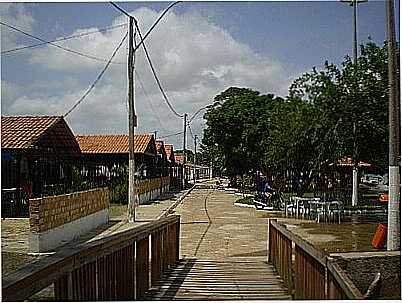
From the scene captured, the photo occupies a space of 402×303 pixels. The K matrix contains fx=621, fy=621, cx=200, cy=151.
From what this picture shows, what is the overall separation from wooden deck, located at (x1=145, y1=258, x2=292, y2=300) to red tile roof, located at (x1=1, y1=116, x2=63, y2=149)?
9365 mm

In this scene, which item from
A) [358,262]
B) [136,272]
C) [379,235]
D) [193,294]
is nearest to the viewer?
[136,272]

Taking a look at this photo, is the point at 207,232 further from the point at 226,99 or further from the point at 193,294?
the point at 226,99

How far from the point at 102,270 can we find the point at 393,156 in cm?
641

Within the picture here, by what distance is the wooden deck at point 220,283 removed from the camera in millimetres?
5676

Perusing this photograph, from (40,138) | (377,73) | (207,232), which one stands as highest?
(377,73)

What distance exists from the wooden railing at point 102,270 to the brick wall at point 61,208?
336 cm

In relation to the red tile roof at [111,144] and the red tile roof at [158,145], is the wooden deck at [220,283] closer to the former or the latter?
the red tile roof at [111,144]

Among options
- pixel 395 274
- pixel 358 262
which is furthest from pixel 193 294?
pixel 395 274

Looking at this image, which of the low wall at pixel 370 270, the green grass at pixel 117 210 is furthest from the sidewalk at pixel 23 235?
the low wall at pixel 370 270

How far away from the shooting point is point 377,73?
16781mm

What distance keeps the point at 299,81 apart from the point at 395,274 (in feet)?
41.1

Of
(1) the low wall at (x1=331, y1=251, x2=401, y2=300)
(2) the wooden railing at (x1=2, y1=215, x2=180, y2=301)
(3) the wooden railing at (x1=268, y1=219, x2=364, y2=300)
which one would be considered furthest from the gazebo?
(2) the wooden railing at (x1=2, y1=215, x2=180, y2=301)

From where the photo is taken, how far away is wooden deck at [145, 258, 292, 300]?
568 centimetres

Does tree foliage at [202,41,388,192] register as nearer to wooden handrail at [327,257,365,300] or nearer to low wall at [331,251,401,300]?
low wall at [331,251,401,300]
